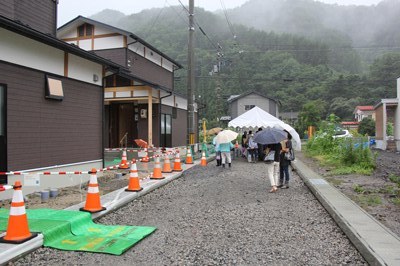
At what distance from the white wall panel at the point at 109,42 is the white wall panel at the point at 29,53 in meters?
10.2

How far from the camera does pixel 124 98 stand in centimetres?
1908

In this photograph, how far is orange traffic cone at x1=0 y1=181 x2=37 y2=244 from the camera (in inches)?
188

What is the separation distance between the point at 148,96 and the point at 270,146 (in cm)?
989

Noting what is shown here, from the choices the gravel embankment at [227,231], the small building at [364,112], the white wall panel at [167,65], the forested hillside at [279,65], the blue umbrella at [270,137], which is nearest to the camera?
the gravel embankment at [227,231]

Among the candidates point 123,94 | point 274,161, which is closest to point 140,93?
point 123,94

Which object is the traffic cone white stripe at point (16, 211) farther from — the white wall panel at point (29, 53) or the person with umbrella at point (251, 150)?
the person with umbrella at point (251, 150)

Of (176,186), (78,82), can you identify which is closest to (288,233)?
(176,186)

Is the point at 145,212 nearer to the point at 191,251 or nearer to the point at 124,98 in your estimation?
the point at 191,251

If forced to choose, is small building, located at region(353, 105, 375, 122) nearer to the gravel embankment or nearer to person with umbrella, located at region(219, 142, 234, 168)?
person with umbrella, located at region(219, 142, 234, 168)

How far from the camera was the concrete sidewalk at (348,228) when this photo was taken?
4.47 metres

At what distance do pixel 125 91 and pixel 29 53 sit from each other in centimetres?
1040

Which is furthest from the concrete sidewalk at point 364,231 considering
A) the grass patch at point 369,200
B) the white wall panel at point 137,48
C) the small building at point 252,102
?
the small building at point 252,102

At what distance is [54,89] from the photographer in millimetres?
9516

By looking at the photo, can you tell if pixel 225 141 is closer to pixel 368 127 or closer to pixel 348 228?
pixel 348 228
